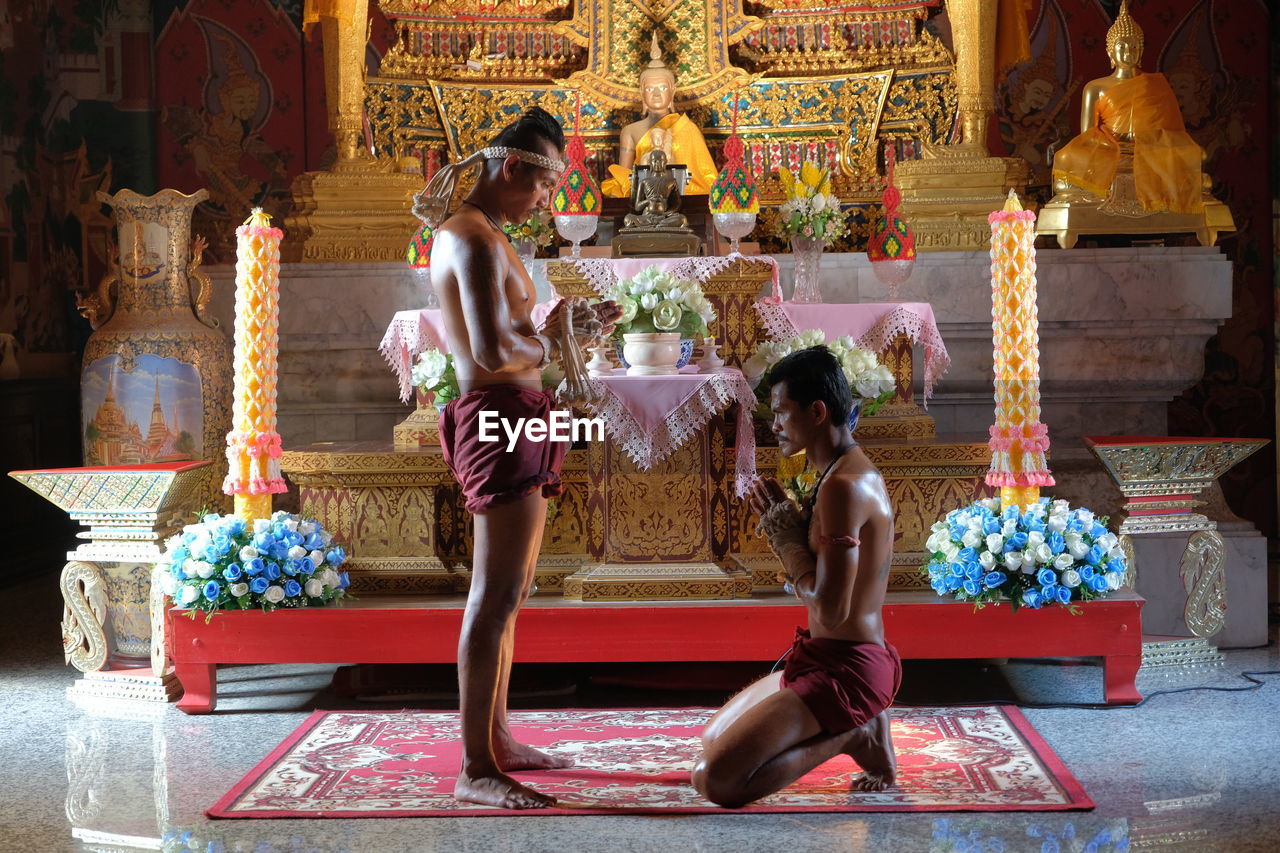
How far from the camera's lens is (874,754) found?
354 centimetres

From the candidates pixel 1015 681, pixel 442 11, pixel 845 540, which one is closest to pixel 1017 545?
pixel 1015 681

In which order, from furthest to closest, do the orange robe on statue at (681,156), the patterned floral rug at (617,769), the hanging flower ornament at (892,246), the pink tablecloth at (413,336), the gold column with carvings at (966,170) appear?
the orange robe on statue at (681,156) < the gold column with carvings at (966,170) < the hanging flower ornament at (892,246) < the pink tablecloth at (413,336) < the patterned floral rug at (617,769)

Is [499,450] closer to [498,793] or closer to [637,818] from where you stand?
[498,793]

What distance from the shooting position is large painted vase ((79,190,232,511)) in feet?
20.4

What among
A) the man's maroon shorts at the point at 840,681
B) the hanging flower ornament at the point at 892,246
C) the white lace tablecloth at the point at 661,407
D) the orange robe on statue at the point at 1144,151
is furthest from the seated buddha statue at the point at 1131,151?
the man's maroon shorts at the point at 840,681

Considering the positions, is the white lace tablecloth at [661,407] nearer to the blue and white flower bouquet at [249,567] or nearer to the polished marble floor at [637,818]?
the polished marble floor at [637,818]

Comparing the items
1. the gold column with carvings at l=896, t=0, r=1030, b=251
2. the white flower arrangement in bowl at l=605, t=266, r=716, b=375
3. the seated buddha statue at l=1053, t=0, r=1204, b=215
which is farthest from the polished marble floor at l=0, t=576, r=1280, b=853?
the gold column with carvings at l=896, t=0, r=1030, b=251

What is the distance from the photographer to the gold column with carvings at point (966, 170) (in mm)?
6816

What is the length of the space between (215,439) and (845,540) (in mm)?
3775

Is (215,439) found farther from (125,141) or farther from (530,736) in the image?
(530,736)

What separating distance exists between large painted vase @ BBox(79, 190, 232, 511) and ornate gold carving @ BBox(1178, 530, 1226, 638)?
12.2 feet

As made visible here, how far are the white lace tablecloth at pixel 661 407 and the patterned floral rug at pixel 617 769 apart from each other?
793 millimetres

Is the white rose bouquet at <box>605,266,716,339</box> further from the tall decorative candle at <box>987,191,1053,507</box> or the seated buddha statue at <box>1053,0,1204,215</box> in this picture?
the seated buddha statue at <box>1053,0,1204,215</box>

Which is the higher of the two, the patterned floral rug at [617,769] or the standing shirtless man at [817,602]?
the standing shirtless man at [817,602]
